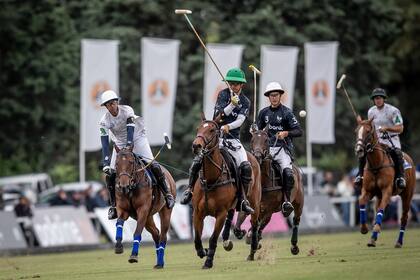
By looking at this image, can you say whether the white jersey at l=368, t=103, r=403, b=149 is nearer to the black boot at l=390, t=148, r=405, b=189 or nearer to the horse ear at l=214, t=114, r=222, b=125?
the black boot at l=390, t=148, r=405, b=189

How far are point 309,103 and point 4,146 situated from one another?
13.4 metres

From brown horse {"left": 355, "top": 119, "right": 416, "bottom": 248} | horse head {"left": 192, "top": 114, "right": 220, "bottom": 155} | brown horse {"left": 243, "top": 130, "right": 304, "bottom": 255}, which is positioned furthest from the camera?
brown horse {"left": 355, "top": 119, "right": 416, "bottom": 248}

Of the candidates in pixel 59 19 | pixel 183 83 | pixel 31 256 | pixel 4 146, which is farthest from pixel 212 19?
pixel 31 256

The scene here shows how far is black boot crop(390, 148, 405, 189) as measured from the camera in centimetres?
2248

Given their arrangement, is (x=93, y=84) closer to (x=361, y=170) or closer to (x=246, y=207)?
(x=361, y=170)

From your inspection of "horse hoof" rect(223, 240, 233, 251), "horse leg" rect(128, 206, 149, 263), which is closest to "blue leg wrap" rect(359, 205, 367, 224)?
"horse hoof" rect(223, 240, 233, 251)

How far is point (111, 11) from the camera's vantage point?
4641cm

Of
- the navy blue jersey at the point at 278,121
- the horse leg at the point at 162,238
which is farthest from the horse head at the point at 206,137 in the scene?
the navy blue jersey at the point at 278,121

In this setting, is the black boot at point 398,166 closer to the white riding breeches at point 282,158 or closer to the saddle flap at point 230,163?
the white riding breeches at point 282,158

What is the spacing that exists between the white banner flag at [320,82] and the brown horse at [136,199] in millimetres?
19012

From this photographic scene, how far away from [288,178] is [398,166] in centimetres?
300

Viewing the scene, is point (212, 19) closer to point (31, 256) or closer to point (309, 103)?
point (309, 103)

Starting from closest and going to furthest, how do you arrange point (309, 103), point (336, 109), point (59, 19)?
point (309, 103), point (59, 19), point (336, 109)

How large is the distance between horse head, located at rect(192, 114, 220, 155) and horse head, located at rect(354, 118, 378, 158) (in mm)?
4404
